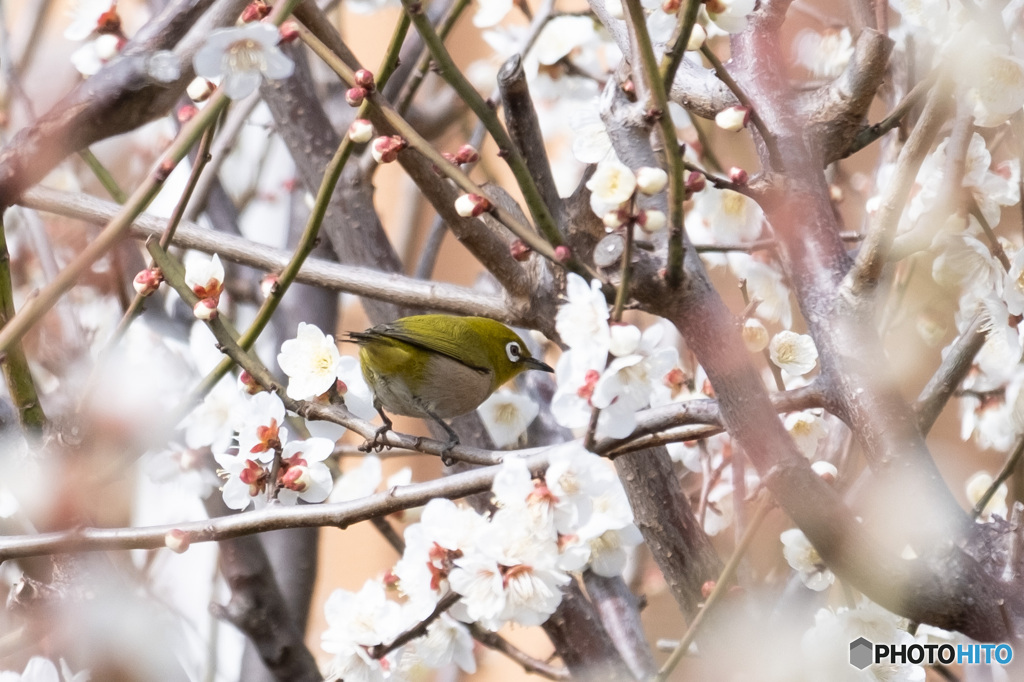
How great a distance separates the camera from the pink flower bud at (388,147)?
867 mm

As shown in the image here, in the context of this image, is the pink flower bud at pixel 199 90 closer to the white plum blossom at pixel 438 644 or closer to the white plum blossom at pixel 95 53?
the white plum blossom at pixel 95 53

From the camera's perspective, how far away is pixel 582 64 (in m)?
1.68

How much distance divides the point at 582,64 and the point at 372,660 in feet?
3.85

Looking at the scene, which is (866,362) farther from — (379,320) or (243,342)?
(379,320)

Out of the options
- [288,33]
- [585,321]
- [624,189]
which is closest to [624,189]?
[624,189]

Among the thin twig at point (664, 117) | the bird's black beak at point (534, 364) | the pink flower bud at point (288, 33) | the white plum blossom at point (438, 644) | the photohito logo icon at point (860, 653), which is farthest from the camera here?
the bird's black beak at point (534, 364)

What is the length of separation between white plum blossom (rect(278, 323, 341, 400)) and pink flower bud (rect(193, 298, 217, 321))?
106 mm

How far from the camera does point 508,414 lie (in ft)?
5.02

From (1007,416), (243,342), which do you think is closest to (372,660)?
(243,342)

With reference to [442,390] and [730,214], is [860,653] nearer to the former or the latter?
[730,214]

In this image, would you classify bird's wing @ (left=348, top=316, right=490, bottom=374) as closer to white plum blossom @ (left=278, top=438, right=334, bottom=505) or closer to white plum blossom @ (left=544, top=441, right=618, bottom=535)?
white plum blossom @ (left=278, top=438, right=334, bottom=505)

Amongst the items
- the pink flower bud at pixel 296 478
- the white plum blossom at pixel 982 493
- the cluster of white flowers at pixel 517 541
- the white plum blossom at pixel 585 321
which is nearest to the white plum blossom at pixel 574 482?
the cluster of white flowers at pixel 517 541

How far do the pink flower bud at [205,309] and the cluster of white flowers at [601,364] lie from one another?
0.42m

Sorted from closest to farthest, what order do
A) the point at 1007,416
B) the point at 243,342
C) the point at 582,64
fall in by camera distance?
the point at 243,342 < the point at 1007,416 < the point at 582,64
